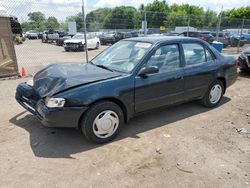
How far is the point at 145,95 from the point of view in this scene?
3.88 meters

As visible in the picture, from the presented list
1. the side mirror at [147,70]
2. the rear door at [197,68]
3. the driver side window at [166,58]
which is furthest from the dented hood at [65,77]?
the rear door at [197,68]

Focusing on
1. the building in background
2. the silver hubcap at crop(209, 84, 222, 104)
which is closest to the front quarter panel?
the silver hubcap at crop(209, 84, 222, 104)

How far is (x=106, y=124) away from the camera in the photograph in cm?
354

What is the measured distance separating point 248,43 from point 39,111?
2524cm

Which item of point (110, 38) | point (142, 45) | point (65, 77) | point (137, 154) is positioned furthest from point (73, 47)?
point (137, 154)

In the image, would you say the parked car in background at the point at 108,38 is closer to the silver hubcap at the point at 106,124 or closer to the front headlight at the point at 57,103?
the silver hubcap at the point at 106,124

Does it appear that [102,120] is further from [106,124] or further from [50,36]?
[50,36]

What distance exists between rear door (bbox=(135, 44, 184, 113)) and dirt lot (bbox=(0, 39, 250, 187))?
1.62 feet

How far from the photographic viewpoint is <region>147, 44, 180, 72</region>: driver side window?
4012 millimetres

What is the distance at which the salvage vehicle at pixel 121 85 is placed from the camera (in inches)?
128

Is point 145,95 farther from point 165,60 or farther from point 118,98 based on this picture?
point 165,60

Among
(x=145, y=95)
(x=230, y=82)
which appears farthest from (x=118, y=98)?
(x=230, y=82)

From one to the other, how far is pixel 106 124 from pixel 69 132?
81 cm

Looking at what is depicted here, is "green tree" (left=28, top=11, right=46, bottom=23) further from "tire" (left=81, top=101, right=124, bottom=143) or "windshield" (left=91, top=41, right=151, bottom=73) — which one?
"tire" (left=81, top=101, right=124, bottom=143)
